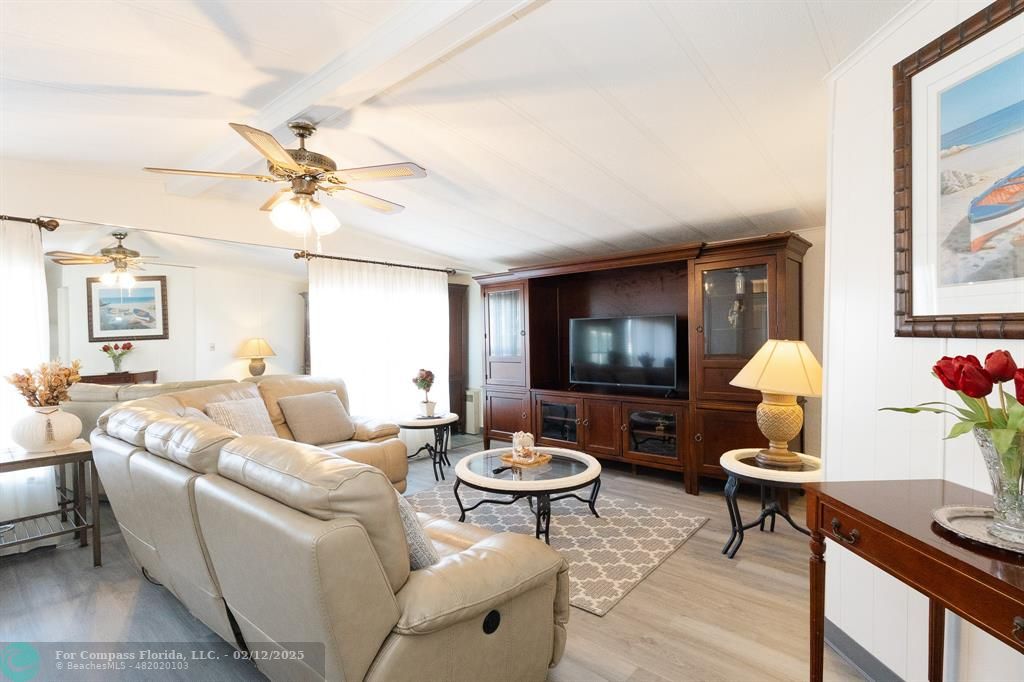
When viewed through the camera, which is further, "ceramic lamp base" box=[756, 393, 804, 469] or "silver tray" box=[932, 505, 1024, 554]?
"ceramic lamp base" box=[756, 393, 804, 469]

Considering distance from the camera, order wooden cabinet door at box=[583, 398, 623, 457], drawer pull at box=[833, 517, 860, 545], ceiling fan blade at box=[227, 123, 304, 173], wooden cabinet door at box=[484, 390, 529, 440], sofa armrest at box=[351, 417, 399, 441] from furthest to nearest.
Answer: wooden cabinet door at box=[484, 390, 529, 440]
wooden cabinet door at box=[583, 398, 623, 457]
sofa armrest at box=[351, 417, 399, 441]
ceiling fan blade at box=[227, 123, 304, 173]
drawer pull at box=[833, 517, 860, 545]

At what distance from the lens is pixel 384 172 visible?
227cm

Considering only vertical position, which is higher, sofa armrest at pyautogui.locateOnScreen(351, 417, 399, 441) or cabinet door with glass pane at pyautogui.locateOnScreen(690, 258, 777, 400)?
cabinet door with glass pane at pyautogui.locateOnScreen(690, 258, 777, 400)

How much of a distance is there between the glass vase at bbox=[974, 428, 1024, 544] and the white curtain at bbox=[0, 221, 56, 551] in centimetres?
448

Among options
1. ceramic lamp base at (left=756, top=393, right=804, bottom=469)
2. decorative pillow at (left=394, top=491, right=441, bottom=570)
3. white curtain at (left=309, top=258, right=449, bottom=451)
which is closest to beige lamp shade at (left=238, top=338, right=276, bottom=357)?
white curtain at (left=309, top=258, right=449, bottom=451)

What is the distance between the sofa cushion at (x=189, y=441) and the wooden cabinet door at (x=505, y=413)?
3581 millimetres

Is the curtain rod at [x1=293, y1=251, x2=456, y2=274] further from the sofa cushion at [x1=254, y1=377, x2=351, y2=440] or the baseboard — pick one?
the baseboard

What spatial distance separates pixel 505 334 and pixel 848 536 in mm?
4168

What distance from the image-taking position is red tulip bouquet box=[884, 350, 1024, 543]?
1.00m

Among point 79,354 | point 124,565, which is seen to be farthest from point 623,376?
point 79,354

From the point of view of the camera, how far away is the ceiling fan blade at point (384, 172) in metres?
2.19

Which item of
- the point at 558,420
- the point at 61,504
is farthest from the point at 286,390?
the point at 558,420

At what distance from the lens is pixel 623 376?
15.4 ft

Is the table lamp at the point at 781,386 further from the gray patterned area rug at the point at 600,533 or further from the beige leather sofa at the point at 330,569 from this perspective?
the beige leather sofa at the point at 330,569
